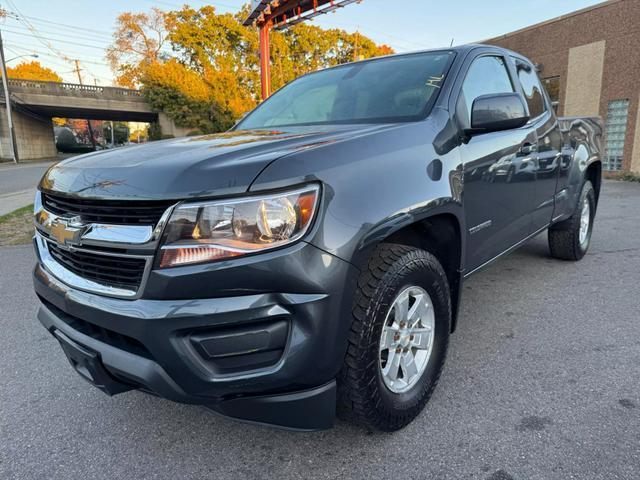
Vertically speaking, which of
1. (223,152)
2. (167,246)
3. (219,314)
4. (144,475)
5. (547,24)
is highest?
(547,24)

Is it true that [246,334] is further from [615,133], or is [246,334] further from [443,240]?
[615,133]

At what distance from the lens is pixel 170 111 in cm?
3853

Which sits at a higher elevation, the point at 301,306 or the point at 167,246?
the point at 167,246

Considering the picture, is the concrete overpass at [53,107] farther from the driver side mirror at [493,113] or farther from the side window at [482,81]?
the driver side mirror at [493,113]

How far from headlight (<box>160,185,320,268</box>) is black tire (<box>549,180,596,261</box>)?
3.80 m

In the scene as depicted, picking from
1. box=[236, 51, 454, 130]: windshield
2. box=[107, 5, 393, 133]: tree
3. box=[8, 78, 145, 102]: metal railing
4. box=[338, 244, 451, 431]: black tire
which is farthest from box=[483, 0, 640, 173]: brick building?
box=[8, 78, 145, 102]: metal railing

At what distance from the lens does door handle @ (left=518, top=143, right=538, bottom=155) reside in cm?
Result: 304

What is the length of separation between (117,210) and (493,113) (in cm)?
190

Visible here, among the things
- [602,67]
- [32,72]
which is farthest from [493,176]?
[32,72]

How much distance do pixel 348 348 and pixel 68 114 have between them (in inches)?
1946

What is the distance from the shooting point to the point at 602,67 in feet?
44.2

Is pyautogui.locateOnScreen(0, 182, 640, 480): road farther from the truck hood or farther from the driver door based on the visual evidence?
the truck hood

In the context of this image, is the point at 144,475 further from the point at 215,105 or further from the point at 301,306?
the point at 215,105

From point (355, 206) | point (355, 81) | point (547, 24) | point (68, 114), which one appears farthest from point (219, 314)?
point (68, 114)
